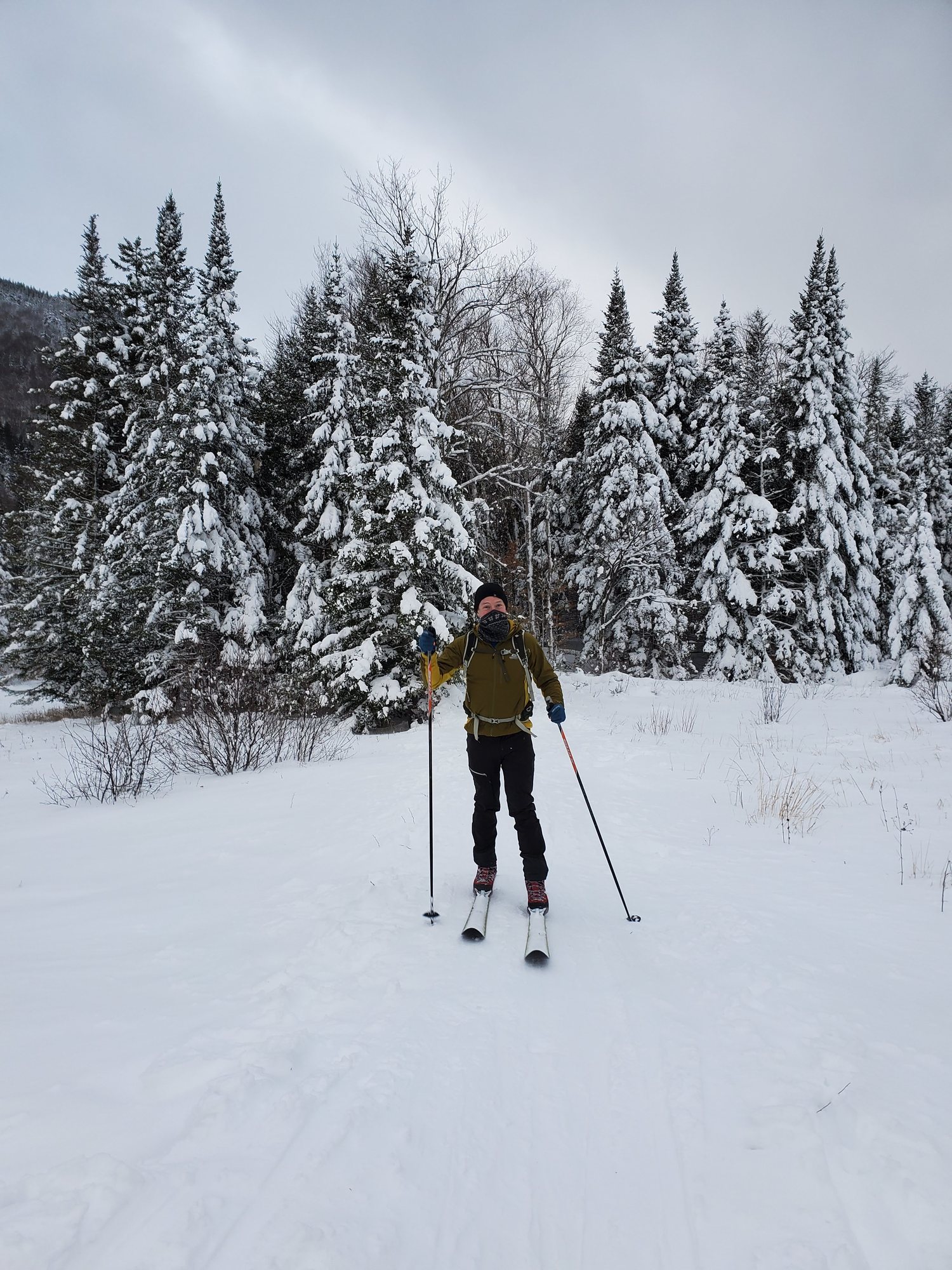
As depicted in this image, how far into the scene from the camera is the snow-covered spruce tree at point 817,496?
21.2 m

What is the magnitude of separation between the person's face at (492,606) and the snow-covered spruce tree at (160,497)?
13406 mm

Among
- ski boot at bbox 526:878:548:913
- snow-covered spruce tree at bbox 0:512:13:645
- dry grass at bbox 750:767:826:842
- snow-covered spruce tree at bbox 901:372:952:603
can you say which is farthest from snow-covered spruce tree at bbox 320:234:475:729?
snow-covered spruce tree at bbox 901:372:952:603

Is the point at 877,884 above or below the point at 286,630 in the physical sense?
below

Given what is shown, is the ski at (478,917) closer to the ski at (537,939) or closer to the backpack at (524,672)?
the ski at (537,939)

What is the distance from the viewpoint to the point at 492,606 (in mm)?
4457

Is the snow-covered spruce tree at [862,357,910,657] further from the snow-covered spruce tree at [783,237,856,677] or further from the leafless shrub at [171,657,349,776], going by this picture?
the leafless shrub at [171,657,349,776]

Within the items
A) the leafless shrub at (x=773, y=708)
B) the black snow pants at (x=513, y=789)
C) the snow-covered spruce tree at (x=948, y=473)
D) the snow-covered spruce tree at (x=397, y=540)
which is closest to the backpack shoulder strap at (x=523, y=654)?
the black snow pants at (x=513, y=789)

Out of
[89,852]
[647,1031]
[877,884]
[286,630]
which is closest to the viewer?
[647,1031]

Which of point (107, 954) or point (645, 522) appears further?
point (645, 522)

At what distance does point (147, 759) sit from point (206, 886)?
15.9 ft

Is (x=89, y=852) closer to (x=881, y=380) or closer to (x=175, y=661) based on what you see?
(x=175, y=661)

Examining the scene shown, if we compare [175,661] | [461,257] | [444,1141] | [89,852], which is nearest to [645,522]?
[461,257]

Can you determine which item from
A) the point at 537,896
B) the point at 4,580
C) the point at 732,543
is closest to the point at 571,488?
the point at 732,543

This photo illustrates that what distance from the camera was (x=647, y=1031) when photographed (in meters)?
2.87
